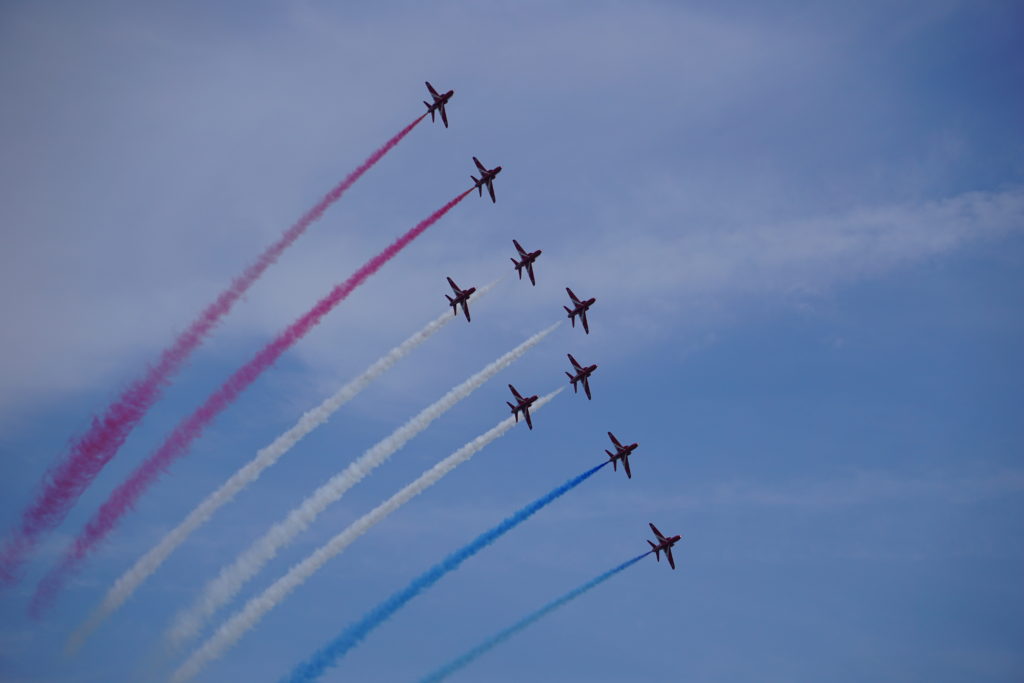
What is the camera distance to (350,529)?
7400cm

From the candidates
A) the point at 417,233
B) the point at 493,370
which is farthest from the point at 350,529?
the point at 417,233

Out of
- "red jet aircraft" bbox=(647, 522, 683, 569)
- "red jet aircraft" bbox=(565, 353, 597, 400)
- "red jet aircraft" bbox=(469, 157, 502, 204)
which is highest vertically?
"red jet aircraft" bbox=(469, 157, 502, 204)

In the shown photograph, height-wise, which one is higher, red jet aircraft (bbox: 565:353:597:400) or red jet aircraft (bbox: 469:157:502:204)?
red jet aircraft (bbox: 469:157:502:204)

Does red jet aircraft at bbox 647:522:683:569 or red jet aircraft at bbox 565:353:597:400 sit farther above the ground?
red jet aircraft at bbox 565:353:597:400

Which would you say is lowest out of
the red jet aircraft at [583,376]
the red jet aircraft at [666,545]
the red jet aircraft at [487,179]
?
the red jet aircraft at [666,545]

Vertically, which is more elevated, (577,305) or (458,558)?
(577,305)

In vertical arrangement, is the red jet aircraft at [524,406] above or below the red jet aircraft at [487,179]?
below

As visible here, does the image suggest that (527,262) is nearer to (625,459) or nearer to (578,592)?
(625,459)

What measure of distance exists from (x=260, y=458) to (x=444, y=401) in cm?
1632

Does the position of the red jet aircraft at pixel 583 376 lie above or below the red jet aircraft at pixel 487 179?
below

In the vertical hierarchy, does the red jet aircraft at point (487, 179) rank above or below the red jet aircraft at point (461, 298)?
above

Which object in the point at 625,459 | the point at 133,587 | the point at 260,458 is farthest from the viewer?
the point at 625,459

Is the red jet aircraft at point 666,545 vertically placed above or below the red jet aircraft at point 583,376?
below

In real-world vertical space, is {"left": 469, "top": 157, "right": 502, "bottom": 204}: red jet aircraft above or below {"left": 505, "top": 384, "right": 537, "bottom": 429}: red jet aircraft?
above
